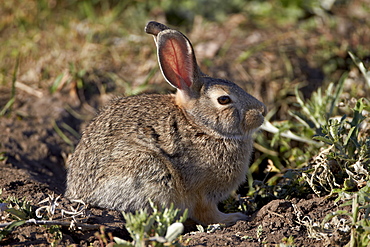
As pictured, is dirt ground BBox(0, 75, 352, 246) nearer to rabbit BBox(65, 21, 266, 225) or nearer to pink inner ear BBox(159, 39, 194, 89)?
rabbit BBox(65, 21, 266, 225)

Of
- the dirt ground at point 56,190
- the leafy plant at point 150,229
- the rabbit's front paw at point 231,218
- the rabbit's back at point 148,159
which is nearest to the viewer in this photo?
the leafy plant at point 150,229

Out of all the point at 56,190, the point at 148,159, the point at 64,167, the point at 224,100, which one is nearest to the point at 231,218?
the point at 148,159

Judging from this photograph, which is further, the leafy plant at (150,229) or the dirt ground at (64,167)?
the dirt ground at (64,167)

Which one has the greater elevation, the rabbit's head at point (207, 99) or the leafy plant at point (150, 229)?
the rabbit's head at point (207, 99)

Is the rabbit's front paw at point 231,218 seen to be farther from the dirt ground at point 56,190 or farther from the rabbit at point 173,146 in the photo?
the dirt ground at point 56,190

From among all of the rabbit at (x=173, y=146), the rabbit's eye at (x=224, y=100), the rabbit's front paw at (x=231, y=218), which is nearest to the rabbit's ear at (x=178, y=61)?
the rabbit at (x=173, y=146)

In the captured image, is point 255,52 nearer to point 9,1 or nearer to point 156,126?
point 156,126

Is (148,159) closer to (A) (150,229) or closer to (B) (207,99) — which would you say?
(B) (207,99)

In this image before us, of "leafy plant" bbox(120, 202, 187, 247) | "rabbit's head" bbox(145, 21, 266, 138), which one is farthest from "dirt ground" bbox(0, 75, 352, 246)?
"rabbit's head" bbox(145, 21, 266, 138)
